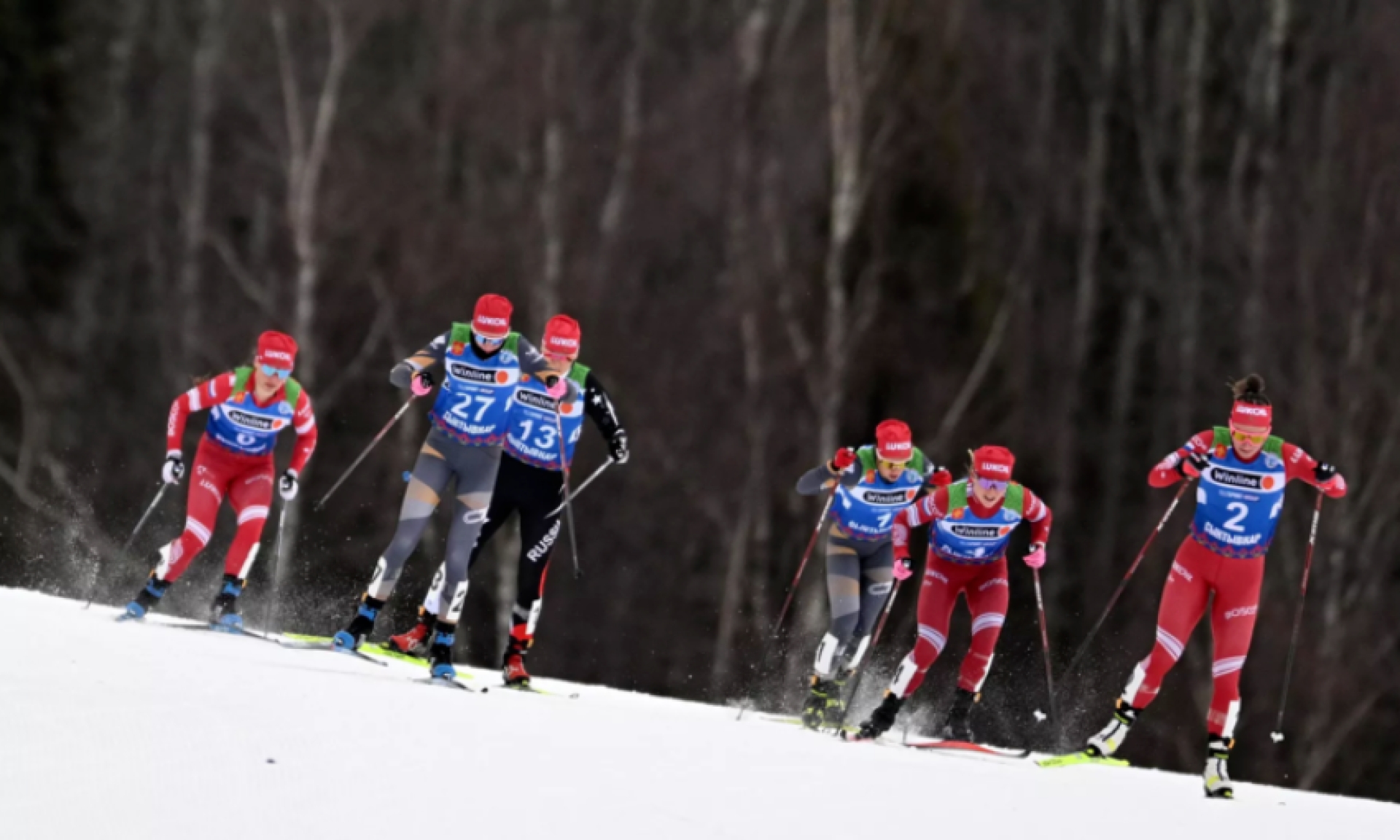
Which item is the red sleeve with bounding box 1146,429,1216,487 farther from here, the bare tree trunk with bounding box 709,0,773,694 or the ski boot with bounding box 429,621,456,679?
the bare tree trunk with bounding box 709,0,773,694

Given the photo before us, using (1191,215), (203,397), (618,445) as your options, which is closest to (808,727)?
(618,445)

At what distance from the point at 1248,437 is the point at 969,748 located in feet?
6.92

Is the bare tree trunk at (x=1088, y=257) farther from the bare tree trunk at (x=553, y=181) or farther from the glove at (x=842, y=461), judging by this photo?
the glove at (x=842, y=461)

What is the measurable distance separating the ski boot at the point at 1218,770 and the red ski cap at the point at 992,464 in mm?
1587

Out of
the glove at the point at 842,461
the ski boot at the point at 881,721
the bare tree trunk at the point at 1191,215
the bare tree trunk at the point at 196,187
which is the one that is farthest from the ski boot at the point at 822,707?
the bare tree trunk at the point at 196,187

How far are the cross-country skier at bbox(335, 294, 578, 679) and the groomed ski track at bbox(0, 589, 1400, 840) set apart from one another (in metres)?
0.54

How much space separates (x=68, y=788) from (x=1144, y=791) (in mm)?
4789

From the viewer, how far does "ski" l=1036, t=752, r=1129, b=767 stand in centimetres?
819

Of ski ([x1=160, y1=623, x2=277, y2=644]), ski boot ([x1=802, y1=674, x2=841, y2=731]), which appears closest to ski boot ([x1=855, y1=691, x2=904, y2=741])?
ski boot ([x1=802, y1=674, x2=841, y2=731])

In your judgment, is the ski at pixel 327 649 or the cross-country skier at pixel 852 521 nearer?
the ski at pixel 327 649

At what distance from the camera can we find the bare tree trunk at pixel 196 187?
1812 centimetres

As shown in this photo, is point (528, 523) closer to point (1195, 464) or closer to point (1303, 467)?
point (1195, 464)

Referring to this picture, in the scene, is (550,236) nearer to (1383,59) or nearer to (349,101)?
(349,101)

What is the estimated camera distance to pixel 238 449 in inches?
341
